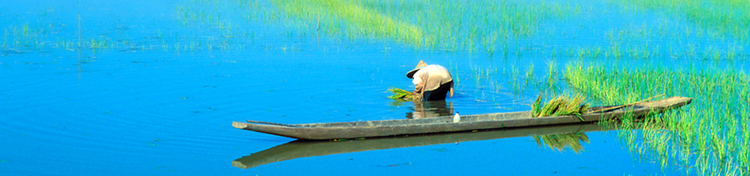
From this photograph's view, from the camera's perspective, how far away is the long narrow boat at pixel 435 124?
6516mm

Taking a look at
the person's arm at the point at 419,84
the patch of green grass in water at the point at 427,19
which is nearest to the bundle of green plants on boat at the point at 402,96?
the person's arm at the point at 419,84

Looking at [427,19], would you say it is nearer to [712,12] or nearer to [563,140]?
[712,12]

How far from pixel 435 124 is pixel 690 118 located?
2.65 meters

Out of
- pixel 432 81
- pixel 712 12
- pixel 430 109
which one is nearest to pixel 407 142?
pixel 430 109

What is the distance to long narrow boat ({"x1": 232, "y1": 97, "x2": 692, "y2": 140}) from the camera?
257 inches

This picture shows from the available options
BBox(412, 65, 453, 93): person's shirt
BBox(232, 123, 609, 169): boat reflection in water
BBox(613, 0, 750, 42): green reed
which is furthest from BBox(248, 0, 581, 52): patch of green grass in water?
BBox(232, 123, 609, 169): boat reflection in water

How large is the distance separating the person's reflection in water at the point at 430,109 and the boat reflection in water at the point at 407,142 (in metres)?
1.25

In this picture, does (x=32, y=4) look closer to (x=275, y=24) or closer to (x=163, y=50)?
(x=275, y=24)

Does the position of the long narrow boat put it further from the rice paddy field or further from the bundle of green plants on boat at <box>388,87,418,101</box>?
the bundle of green plants on boat at <box>388,87,418,101</box>

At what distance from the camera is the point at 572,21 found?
1914 centimetres

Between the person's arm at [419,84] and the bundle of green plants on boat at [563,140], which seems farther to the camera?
the person's arm at [419,84]

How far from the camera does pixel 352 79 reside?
11.0m

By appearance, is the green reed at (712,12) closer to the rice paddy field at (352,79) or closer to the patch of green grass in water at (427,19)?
the rice paddy field at (352,79)

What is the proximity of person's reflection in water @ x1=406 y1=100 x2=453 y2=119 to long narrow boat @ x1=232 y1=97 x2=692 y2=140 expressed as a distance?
0.92 metres
